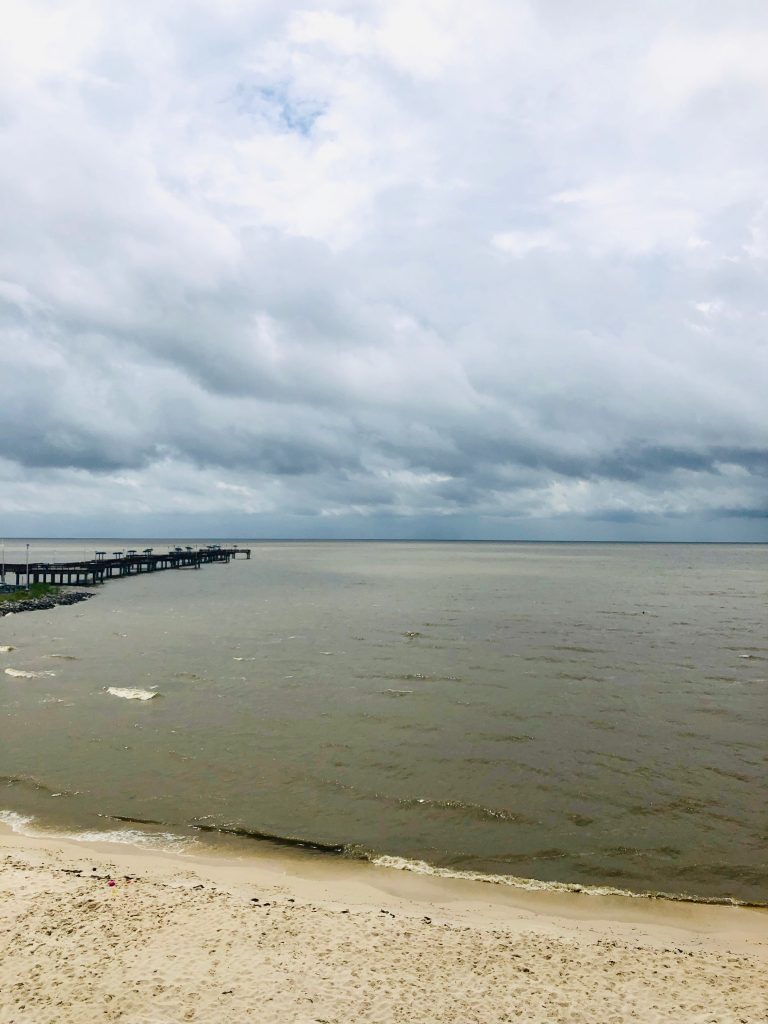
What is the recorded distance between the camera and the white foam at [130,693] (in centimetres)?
2217

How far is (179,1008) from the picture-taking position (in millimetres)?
6715

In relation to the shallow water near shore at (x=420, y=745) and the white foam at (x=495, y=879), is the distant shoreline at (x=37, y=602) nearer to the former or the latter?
the shallow water near shore at (x=420, y=745)

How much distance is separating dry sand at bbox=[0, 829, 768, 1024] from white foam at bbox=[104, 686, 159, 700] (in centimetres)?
1157

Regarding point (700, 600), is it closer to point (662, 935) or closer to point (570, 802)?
point (570, 802)

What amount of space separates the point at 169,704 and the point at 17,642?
16.6 m

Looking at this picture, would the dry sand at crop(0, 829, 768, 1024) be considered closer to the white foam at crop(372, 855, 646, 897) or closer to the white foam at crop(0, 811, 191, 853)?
the white foam at crop(372, 855, 646, 897)

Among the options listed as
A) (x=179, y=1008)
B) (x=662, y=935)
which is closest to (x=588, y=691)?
(x=662, y=935)

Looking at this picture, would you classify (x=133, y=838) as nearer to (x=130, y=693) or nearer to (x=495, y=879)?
(x=495, y=879)

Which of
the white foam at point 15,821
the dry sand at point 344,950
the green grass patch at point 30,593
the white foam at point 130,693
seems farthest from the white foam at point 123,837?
the green grass patch at point 30,593

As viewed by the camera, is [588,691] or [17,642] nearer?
[588,691]

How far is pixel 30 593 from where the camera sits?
177ft

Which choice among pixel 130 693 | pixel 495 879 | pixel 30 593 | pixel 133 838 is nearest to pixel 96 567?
pixel 30 593

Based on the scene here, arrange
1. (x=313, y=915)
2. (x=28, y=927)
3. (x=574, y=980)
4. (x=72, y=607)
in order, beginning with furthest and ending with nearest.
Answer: (x=72, y=607)
(x=313, y=915)
(x=28, y=927)
(x=574, y=980)

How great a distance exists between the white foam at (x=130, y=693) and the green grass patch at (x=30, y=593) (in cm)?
3199
